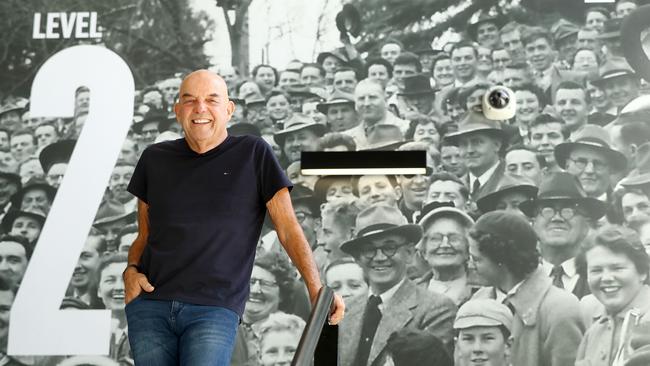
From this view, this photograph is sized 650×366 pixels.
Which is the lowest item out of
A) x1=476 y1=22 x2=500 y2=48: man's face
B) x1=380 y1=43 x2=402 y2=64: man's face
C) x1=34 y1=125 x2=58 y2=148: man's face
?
x1=34 y1=125 x2=58 y2=148: man's face

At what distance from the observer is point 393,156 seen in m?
4.48

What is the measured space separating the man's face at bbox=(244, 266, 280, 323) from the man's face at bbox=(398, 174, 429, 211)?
855mm

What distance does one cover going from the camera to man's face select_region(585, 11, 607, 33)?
183 inches

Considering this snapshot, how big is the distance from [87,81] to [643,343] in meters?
3.43

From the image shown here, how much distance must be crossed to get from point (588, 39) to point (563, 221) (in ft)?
3.48

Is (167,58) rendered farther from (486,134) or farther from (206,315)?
(206,315)

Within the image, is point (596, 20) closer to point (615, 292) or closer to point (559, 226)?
point (559, 226)

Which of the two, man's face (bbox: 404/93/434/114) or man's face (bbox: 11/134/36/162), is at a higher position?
man's face (bbox: 404/93/434/114)

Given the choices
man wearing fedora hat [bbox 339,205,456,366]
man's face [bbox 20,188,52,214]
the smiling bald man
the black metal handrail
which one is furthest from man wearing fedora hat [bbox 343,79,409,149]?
the black metal handrail

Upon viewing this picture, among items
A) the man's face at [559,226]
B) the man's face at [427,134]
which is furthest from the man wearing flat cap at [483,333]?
the man's face at [427,134]

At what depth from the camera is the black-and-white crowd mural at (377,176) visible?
4.36 metres

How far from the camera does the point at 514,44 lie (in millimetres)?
4660

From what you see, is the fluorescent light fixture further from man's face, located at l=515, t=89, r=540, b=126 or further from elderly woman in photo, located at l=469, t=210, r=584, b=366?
man's face, located at l=515, t=89, r=540, b=126

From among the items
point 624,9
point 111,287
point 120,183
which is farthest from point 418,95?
point 111,287
